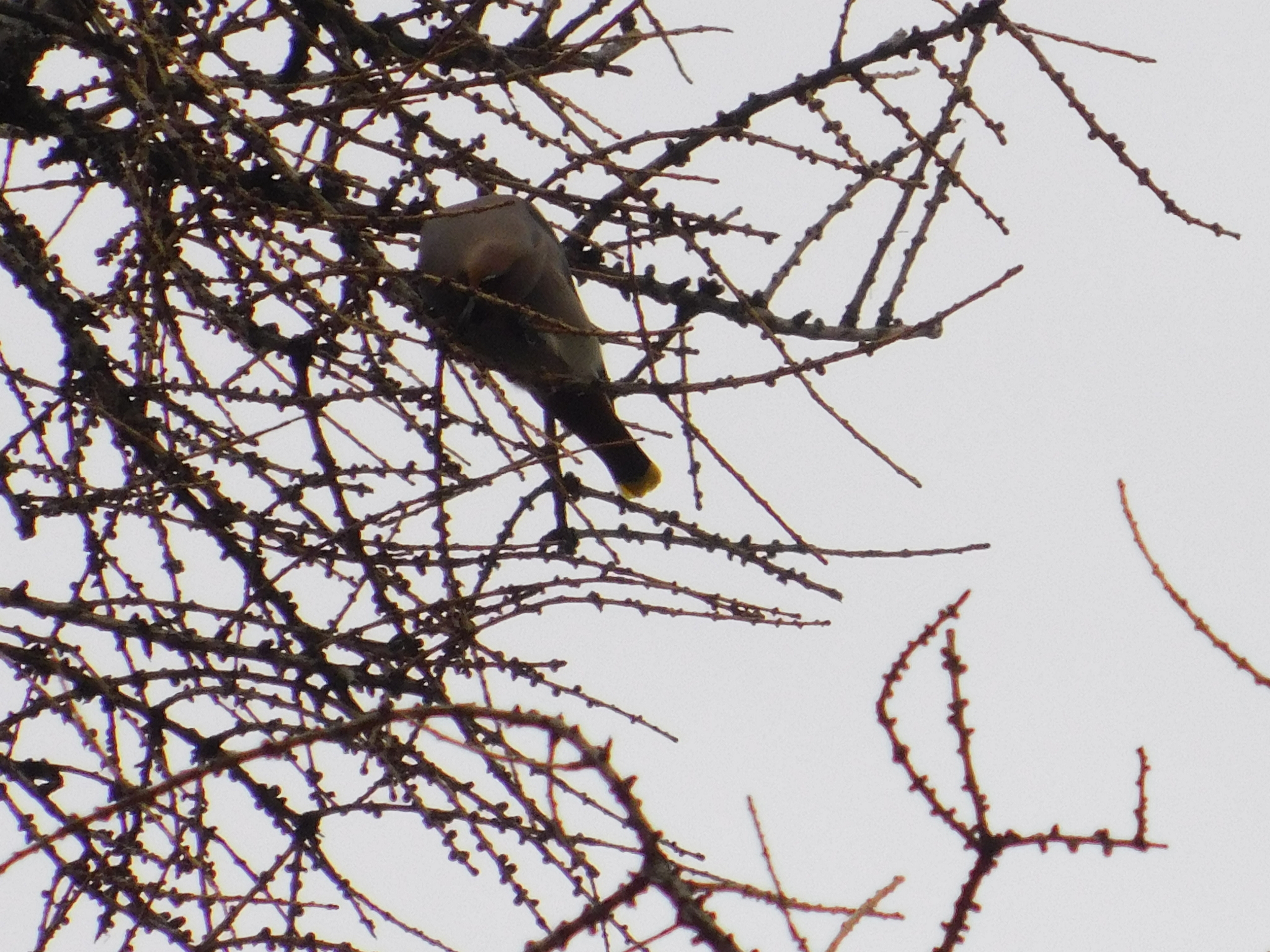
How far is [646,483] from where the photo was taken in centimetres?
514

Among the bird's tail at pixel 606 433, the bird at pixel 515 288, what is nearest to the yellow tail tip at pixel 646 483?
the bird's tail at pixel 606 433

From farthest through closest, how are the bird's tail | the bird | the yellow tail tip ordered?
the yellow tail tip, the bird's tail, the bird

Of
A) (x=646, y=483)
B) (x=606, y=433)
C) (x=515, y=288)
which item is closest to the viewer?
(x=515, y=288)

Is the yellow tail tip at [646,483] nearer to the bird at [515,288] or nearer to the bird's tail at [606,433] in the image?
the bird's tail at [606,433]

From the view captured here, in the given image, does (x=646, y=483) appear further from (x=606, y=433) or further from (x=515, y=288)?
(x=515, y=288)

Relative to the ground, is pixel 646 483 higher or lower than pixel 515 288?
higher

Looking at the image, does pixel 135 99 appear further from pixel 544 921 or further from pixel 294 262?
pixel 544 921

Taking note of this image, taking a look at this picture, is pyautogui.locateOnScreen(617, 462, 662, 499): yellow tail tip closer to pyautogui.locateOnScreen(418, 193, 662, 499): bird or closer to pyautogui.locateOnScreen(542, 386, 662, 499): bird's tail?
pyautogui.locateOnScreen(542, 386, 662, 499): bird's tail

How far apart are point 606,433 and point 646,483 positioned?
546 millimetres

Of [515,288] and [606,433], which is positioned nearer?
[515,288]

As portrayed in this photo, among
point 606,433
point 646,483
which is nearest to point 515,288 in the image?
point 606,433

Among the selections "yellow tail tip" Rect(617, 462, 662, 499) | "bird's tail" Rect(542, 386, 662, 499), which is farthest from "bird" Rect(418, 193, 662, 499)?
"yellow tail tip" Rect(617, 462, 662, 499)

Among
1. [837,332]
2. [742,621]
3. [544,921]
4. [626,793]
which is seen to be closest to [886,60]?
[837,332]

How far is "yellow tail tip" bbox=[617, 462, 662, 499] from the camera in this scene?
202 inches
